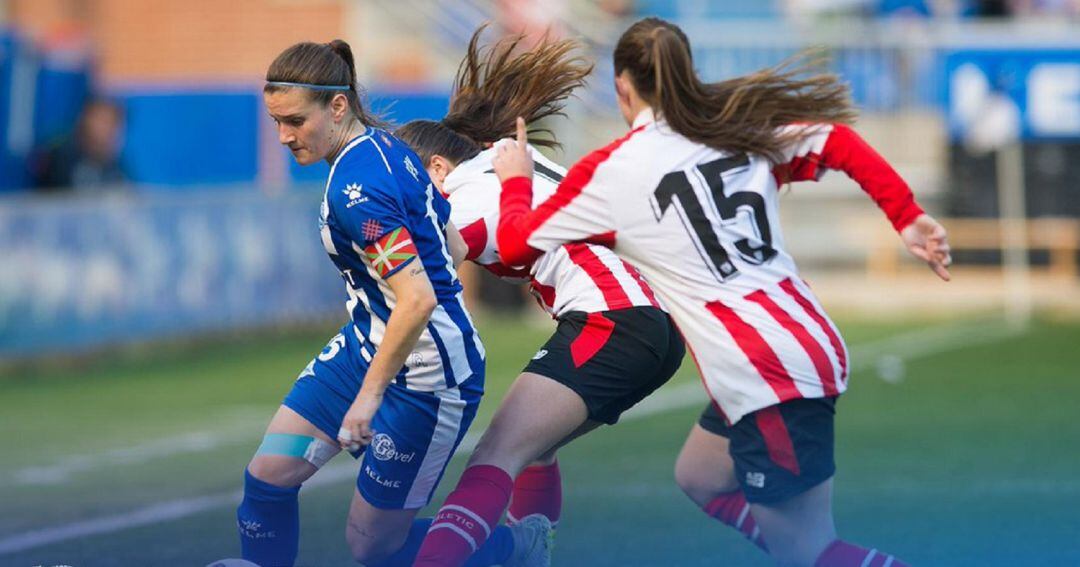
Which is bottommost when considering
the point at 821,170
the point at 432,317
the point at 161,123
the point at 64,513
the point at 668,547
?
the point at 161,123

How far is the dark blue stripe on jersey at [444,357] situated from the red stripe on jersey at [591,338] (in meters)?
0.41

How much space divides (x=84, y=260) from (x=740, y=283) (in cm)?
1037

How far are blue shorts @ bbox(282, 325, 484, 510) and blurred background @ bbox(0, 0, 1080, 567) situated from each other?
147 centimetres

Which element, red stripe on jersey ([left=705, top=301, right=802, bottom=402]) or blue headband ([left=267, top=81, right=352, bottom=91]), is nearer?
red stripe on jersey ([left=705, top=301, right=802, bottom=402])

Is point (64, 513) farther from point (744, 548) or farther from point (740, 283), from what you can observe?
point (740, 283)

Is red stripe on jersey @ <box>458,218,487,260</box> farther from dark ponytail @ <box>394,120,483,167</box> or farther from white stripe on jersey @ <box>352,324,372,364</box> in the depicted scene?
white stripe on jersey @ <box>352,324,372,364</box>

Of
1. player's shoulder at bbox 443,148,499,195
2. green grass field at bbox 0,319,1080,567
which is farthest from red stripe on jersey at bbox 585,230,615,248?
green grass field at bbox 0,319,1080,567

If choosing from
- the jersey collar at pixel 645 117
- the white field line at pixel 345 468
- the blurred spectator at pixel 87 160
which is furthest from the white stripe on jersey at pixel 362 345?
the blurred spectator at pixel 87 160

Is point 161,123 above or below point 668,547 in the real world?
below

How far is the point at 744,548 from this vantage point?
743 centimetres

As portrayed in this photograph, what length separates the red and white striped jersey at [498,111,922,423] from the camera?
5355mm

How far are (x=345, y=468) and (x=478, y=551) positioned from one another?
3909mm

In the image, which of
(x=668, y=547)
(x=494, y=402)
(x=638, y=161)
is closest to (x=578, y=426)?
(x=638, y=161)

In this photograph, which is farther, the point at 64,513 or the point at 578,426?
the point at 64,513
